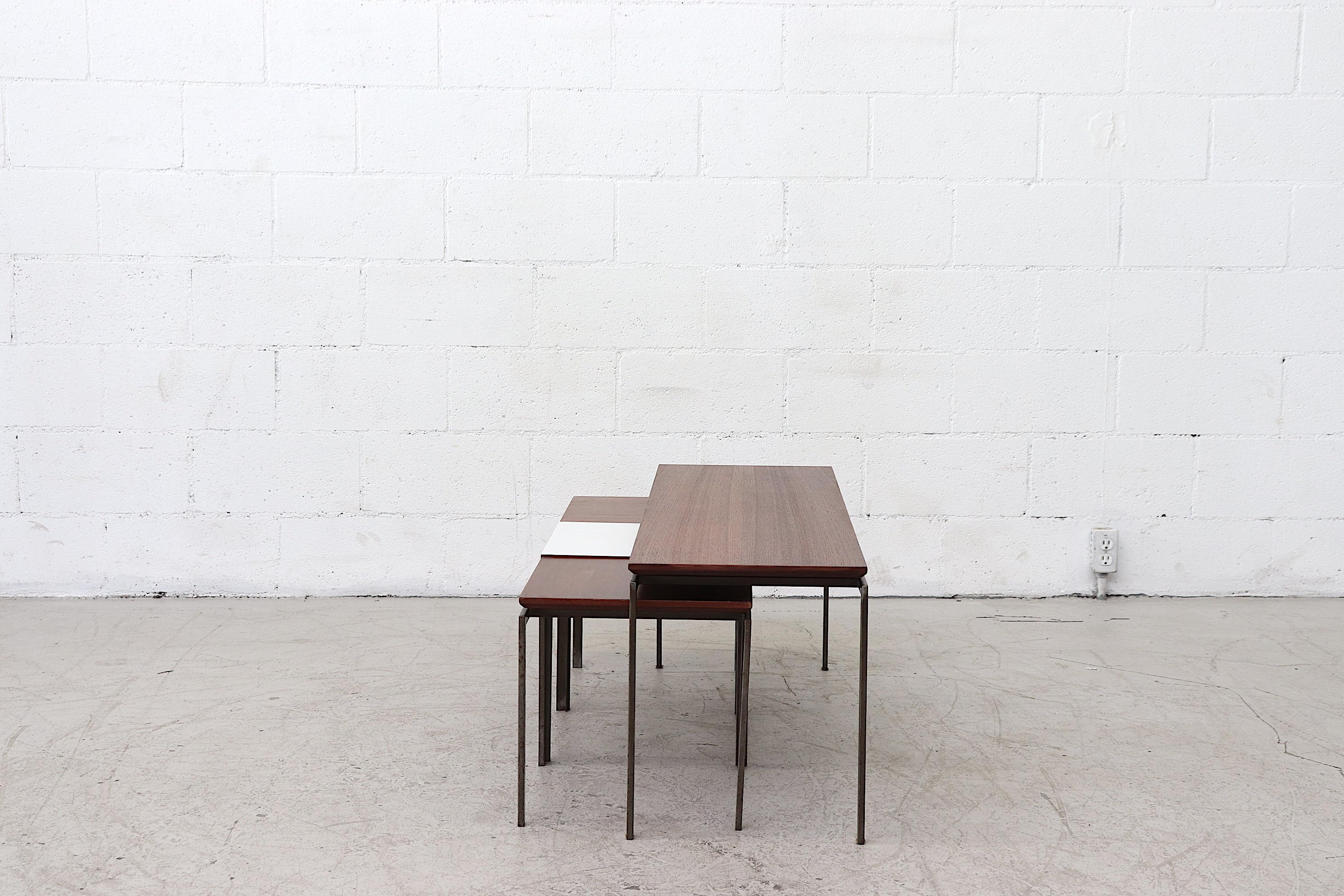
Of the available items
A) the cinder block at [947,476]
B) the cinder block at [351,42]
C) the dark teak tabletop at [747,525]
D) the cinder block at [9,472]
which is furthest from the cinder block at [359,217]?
the cinder block at [947,476]

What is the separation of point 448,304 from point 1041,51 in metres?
2.08

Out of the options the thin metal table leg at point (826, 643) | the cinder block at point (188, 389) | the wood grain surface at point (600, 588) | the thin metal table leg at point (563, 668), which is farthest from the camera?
the cinder block at point (188, 389)

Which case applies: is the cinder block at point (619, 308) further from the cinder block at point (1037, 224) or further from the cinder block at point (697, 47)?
the cinder block at point (1037, 224)

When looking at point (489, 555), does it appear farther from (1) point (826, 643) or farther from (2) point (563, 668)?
(1) point (826, 643)

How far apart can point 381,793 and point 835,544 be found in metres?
1.05

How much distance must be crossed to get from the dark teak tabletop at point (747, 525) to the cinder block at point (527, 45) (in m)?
1.50

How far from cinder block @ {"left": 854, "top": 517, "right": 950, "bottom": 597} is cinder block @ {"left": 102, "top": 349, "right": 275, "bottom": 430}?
79.2 inches

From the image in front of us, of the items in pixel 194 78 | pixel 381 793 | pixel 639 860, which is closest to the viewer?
pixel 639 860

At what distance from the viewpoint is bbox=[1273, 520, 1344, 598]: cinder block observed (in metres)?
3.78

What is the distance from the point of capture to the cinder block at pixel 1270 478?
148 inches

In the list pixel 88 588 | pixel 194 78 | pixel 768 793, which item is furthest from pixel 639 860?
pixel 194 78

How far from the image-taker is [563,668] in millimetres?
2732

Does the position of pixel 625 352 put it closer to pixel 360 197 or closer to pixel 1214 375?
pixel 360 197

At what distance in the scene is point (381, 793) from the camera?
2281 millimetres
